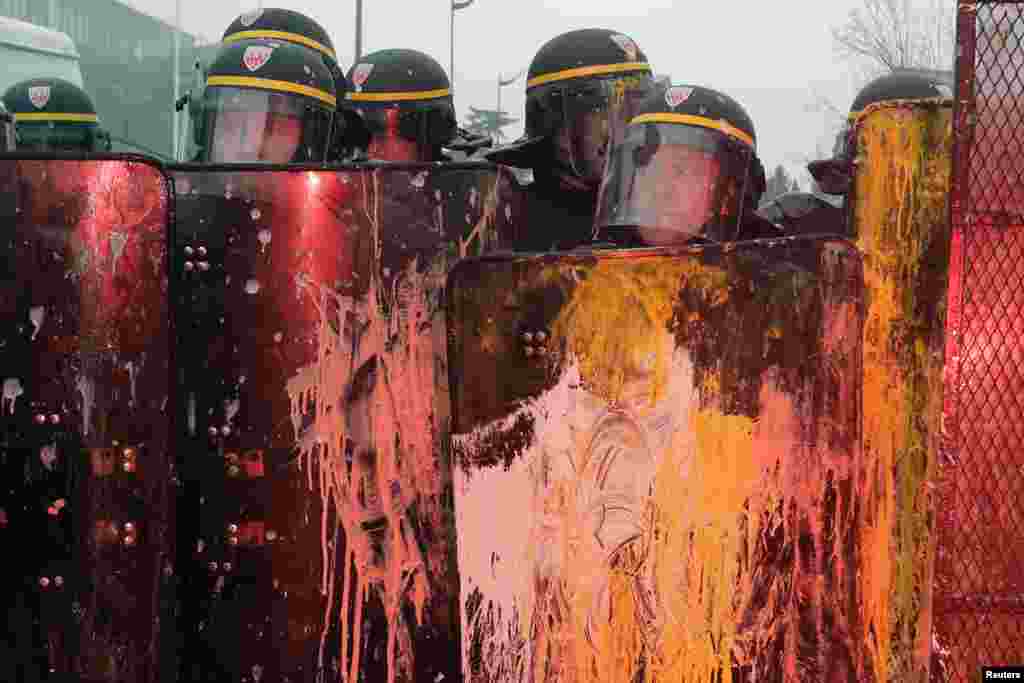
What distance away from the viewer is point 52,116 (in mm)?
5148

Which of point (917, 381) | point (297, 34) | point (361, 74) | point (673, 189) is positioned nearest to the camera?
point (917, 381)

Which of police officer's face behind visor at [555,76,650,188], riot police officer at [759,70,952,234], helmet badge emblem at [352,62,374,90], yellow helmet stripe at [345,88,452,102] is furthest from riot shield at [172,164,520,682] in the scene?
helmet badge emblem at [352,62,374,90]

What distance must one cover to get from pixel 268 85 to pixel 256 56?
0.54 feet

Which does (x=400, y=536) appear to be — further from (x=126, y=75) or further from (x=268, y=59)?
(x=126, y=75)

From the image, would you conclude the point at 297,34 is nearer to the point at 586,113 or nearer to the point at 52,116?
the point at 586,113

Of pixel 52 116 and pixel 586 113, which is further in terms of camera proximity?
pixel 52 116

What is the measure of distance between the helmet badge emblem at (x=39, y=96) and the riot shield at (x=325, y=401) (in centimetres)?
269

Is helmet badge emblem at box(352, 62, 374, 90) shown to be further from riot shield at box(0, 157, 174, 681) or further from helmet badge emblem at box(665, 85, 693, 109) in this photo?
riot shield at box(0, 157, 174, 681)

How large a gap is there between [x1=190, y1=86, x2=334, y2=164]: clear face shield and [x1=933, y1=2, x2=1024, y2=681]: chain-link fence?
75.0 inches

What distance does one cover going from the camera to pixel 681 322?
2570 mm

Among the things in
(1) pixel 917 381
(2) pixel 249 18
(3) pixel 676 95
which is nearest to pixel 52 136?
(2) pixel 249 18

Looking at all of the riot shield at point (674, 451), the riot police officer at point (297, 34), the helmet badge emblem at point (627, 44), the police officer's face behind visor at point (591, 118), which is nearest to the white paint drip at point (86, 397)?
the riot shield at point (674, 451)

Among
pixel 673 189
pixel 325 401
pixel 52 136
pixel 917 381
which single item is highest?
pixel 52 136

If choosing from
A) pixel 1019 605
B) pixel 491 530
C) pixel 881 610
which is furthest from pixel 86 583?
pixel 1019 605
